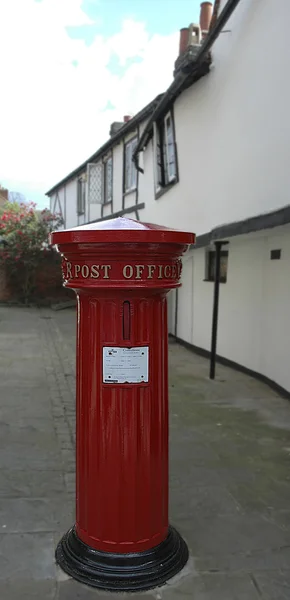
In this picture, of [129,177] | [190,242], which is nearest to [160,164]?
[129,177]

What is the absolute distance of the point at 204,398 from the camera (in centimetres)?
651

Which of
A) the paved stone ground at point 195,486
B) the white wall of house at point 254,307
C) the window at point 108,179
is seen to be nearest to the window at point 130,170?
the window at point 108,179

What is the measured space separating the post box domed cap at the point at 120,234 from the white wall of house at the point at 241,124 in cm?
299

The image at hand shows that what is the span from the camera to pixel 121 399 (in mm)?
2633

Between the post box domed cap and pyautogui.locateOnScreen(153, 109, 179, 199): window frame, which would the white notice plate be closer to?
the post box domed cap

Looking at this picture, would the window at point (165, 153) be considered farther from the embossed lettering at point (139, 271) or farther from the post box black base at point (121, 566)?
Answer: the post box black base at point (121, 566)

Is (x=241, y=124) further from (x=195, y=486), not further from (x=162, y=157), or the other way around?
(x=162, y=157)

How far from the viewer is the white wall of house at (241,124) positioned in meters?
5.24

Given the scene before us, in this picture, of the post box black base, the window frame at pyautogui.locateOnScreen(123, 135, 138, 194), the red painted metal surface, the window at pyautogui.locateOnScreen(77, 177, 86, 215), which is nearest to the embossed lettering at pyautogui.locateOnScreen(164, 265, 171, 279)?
the red painted metal surface

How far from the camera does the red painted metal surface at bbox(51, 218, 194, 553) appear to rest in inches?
98.8

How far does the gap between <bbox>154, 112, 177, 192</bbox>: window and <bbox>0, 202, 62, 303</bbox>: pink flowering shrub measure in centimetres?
821

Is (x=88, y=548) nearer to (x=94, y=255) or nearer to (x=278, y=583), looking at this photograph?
(x=278, y=583)

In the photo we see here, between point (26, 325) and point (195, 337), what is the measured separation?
17.7ft

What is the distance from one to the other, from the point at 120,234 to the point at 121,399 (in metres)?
0.84
